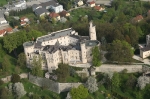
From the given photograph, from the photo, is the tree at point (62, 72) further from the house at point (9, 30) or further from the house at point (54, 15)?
the house at point (54, 15)

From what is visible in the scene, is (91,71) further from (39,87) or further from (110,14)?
(110,14)

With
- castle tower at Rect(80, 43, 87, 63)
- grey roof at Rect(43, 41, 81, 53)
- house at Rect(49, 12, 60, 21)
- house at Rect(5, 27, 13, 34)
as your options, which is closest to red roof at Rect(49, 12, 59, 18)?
house at Rect(49, 12, 60, 21)

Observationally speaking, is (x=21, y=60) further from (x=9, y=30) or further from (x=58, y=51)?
(x=9, y=30)

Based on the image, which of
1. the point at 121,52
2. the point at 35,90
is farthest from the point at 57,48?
the point at 121,52

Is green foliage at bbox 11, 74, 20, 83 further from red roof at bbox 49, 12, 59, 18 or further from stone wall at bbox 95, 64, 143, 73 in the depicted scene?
red roof at bbox 49, 12, 59, 18

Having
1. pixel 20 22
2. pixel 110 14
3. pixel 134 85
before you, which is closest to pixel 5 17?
pixel 20 22

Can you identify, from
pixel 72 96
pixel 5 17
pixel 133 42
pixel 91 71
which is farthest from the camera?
pixel 5 17

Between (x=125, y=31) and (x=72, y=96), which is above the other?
(x=125, y=31)
